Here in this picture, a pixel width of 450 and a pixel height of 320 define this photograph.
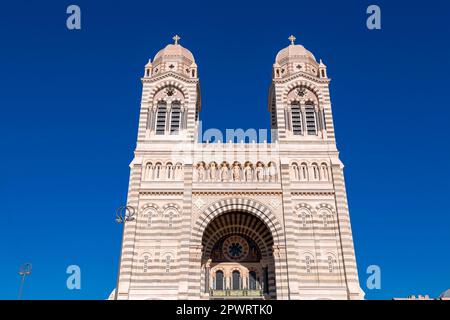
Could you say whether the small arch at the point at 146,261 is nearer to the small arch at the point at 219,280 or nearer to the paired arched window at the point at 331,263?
the small arch at the point at 219,280

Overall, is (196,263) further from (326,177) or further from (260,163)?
(326,177)

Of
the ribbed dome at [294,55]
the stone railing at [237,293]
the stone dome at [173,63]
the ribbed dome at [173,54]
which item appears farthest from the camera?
the ribbed dome at [294,55]

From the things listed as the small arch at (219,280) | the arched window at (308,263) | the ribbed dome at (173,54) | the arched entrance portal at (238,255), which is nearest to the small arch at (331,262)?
the arched window at (308,263)

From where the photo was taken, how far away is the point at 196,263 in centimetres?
3000

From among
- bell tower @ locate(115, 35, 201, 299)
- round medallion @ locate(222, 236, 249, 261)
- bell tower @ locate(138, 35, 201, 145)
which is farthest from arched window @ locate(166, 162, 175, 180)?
round medallion @ locate(222, 236, 249, 261)

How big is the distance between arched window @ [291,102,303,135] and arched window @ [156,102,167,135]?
12.1m

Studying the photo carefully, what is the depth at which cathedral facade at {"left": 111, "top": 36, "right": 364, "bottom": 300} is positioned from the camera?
29.3 metres

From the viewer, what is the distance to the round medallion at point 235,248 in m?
33.6

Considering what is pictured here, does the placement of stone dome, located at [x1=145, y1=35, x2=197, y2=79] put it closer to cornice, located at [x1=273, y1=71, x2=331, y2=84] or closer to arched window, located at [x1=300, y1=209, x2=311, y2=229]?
cornice, located at [x1=273, y1=71, x2=331, y2=84]

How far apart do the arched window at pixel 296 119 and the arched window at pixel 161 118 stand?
12053 mm

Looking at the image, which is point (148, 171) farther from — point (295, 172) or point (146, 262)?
point (295, 172)

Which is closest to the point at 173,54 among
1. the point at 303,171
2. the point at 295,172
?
the point at 295,172
